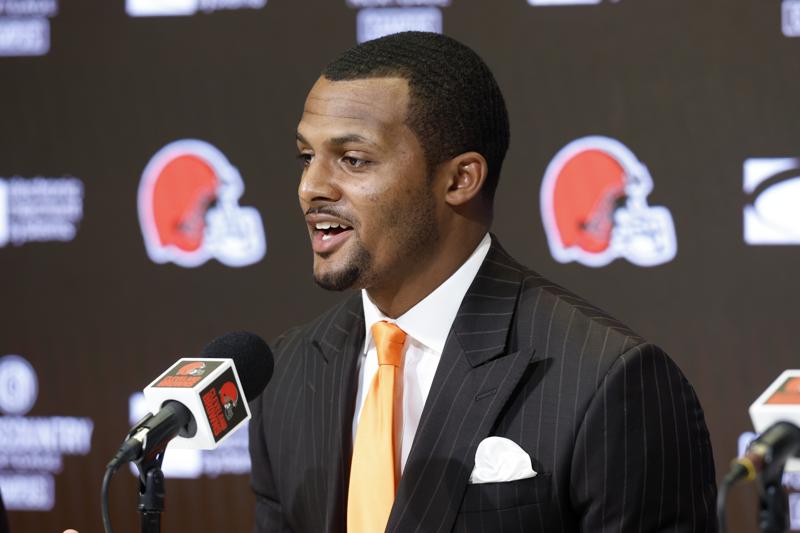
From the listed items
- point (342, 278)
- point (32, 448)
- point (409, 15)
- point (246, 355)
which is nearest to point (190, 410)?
point (246, 355)

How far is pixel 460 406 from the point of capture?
176 cm

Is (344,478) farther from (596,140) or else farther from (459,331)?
(596,140)

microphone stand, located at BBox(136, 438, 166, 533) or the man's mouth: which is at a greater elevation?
the man's mouth

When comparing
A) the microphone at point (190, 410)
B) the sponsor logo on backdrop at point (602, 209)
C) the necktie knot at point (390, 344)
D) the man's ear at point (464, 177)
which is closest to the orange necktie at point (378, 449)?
the necktie knot at point (390, 344)

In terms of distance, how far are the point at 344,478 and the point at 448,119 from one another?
1.95 feet

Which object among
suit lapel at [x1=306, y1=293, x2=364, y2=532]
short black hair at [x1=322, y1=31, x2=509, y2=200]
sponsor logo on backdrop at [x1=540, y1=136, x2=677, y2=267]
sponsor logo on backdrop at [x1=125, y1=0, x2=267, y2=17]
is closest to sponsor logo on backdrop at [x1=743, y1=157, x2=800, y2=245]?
sponsor logo on backdrop at [x1=540, y1=136, x2=677, y2=267]

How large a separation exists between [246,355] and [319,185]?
1.05 feet

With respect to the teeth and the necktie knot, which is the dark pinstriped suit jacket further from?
the teeth

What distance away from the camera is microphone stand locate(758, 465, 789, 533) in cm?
109

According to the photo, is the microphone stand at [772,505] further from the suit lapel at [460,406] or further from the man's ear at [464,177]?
the man's ear at [464,177]

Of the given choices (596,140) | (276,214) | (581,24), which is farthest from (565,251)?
(276,214)

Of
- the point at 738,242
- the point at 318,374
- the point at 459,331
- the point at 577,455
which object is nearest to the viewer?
the point at 577,455

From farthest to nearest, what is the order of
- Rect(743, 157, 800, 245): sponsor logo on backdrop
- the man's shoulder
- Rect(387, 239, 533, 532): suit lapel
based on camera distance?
Rect(743, 157, 800, 245): sponsor logo on backdrop
the man's shoulder
Rect(387, 239, 533, 532): suit lapel

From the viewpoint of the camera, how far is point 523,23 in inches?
115
